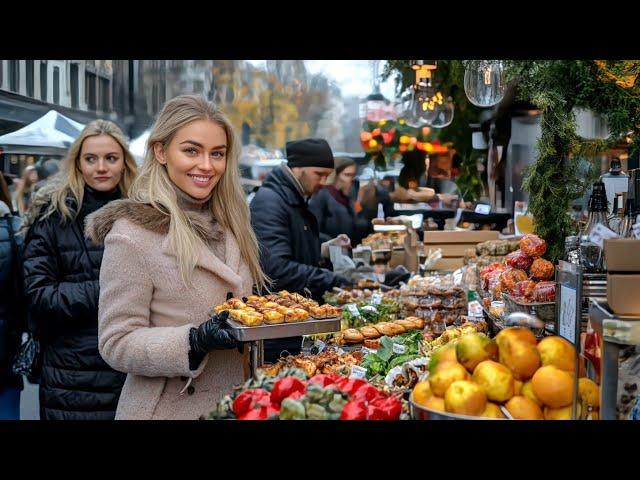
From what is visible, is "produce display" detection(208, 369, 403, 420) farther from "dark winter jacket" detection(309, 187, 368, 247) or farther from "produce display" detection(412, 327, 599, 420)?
"dark winter jacket" detection(309, 187, 368, 247)

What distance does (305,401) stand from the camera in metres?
2.29

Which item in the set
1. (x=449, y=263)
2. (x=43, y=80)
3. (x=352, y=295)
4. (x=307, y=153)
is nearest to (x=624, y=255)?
(x=307, y=153)

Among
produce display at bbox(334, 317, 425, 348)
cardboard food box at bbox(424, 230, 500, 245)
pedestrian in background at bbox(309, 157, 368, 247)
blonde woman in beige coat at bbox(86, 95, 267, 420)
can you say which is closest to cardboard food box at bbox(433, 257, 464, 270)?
cardboard food box at bbox(424, 230, 500, 245)

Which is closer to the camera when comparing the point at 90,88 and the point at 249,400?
the point at 249,400

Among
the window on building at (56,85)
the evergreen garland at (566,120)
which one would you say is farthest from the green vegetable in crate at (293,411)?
the window on building at (56,85)

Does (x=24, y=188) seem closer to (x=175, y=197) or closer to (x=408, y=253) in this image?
(x=408, y=253)

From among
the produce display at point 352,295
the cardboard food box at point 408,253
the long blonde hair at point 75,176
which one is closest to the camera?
the long blonde hair at point 75,176

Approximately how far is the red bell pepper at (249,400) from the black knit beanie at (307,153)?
3.11 metres

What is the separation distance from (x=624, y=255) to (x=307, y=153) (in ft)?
10.6

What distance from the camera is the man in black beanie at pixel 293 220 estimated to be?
517cm

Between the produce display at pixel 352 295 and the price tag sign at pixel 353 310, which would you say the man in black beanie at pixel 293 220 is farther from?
the produce display at pixel 352 295

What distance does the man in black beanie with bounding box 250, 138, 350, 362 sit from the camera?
5.17 metres
